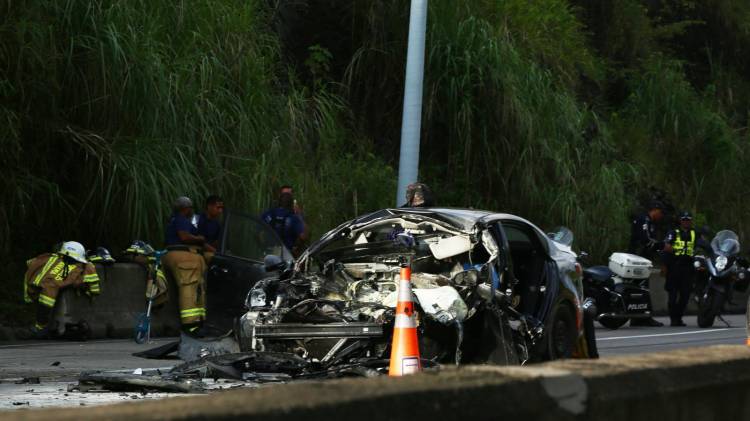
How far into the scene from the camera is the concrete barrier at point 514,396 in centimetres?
314

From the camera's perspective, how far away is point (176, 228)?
15.4 m

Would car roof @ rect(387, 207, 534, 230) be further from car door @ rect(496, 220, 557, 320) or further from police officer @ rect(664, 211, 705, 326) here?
police officer @ rect(664, 211, 705, 326)

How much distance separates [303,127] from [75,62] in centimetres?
458

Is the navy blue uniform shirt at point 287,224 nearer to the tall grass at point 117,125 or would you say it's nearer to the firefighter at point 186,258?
the tall grass at point 117,125

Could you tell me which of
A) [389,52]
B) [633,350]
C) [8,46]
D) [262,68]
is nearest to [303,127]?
[262,68]

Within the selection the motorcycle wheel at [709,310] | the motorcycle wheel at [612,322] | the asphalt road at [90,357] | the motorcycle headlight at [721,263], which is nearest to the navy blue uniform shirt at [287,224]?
the asphalt road at [90,357]

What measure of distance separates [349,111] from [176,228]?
825cm

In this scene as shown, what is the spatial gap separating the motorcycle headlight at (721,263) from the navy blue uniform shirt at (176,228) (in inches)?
347

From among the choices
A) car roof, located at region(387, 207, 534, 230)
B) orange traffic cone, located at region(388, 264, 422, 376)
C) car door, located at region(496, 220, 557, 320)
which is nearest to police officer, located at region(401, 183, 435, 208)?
car door, located at region(496, 220, 557, 320)

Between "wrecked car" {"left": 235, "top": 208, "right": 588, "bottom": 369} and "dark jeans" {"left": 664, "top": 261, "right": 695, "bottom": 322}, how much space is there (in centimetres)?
955

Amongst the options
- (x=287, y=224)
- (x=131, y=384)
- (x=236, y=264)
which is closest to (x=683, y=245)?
(x=287, y=224)

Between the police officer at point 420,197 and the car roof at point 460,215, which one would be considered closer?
the car roof at point 460,215

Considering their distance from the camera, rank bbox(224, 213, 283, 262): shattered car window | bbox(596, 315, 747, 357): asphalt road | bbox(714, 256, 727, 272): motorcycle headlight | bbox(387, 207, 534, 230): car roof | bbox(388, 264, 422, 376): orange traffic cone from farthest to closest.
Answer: bbox(714, 256, 727, 272): motorcycle headlight
bbox(596, 315, 747, 357): asphalt road
bbox(224, 213, 283, 262): shattered car window
bbox(387, 207, 534, 230): car roof
bbox(388, 264, 422, 376): orange traffic cone

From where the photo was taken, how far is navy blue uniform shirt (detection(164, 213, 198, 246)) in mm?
15383
